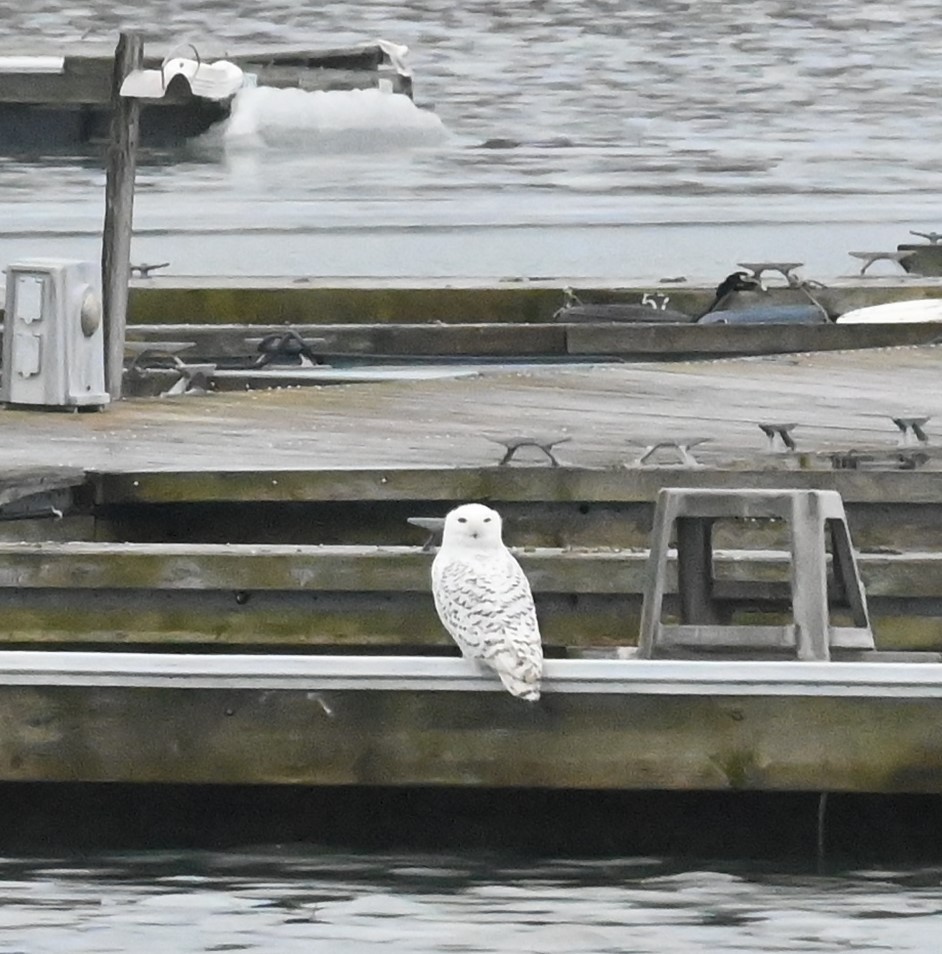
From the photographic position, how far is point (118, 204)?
42.2 ft

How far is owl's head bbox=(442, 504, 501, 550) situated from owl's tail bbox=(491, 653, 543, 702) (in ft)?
1.22

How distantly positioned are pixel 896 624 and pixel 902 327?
7359mm

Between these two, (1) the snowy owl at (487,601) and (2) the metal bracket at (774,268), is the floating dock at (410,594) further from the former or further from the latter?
(2) the metal bracket at (774,268)

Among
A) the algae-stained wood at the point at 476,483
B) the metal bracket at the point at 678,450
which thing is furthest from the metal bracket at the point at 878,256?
the algae-stained wood at the point at 476,483

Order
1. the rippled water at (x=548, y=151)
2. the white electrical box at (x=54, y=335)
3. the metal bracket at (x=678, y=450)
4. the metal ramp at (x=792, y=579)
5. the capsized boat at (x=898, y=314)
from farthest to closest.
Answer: the rippled water at (x=548, y=151) < the capsized boat at (x=898, y=314) < the white electrical box at (x=54, y=335) < the metal bracket at (x=678, y=450) < the metal ramp at (x=792, y=579)

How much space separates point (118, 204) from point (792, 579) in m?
5.19

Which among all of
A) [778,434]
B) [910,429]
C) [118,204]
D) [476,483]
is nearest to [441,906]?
[476,483]

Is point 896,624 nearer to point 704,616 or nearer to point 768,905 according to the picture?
point 704,616

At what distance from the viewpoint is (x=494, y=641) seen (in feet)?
26.0

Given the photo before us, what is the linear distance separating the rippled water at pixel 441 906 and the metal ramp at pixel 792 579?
616 millimetres

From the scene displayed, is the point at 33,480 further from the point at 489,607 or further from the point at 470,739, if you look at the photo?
the point at 489,607

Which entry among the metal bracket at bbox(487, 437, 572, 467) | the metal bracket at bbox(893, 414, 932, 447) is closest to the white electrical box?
the metal bracket at bbox(487, 437, 572, 467)

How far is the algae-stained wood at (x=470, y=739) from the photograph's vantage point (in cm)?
812

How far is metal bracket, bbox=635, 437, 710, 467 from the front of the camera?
10602 millimetres
